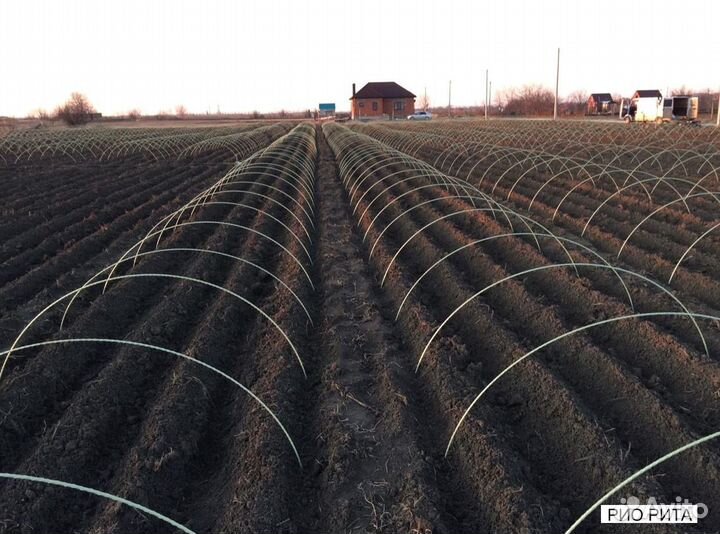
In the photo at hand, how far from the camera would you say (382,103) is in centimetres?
6800

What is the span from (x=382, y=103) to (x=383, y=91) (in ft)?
7.47

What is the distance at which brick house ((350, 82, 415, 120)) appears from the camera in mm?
67812

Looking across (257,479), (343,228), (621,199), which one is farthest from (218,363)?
(621,199)

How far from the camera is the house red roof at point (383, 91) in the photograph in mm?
68125

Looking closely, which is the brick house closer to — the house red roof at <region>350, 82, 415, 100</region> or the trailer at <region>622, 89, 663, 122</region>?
the house red roof at <region>350, 82, 415, 100</region>

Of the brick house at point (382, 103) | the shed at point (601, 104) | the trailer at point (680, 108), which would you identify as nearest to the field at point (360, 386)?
the trailer at point (680, 108)

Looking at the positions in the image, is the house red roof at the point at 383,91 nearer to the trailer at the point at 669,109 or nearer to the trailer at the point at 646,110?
the trailer at the point at 646,110

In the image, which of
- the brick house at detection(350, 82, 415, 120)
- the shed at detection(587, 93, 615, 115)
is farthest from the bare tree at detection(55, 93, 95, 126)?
the shed at detection(587, 93, 615, 115)

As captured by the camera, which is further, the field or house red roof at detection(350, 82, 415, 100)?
house red roof at detection(350, 82, 415, 100)

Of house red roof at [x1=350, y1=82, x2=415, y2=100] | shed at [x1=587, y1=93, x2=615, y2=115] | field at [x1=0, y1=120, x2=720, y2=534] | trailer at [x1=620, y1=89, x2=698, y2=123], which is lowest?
field at [x1=0, y1=120, x2=720, y2=534]

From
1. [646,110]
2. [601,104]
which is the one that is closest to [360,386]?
[646,110]

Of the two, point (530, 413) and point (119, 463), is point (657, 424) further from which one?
point (119, 463)

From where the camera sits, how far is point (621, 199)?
33.4 feet

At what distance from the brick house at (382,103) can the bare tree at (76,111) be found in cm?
3714
